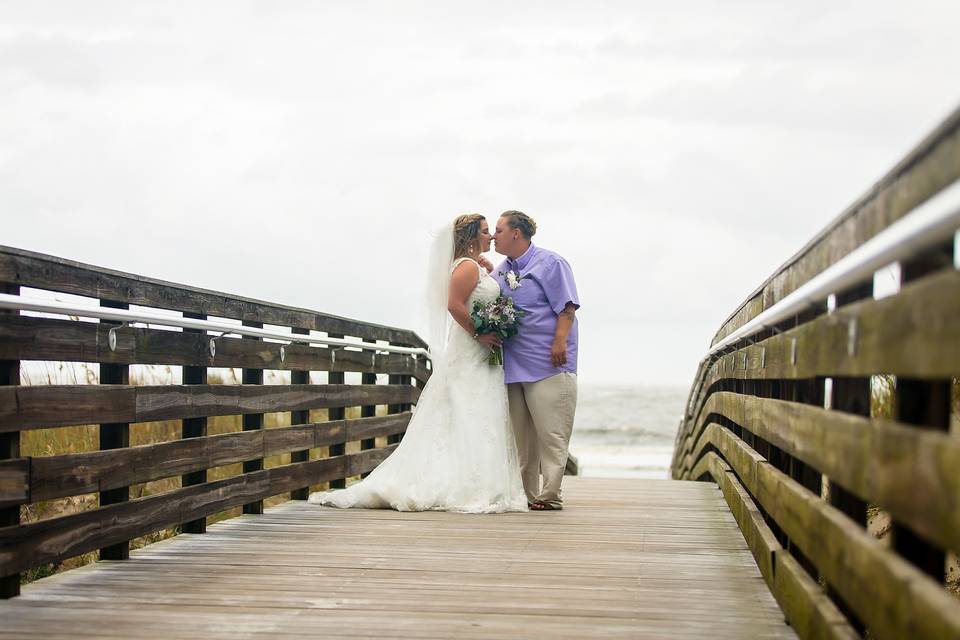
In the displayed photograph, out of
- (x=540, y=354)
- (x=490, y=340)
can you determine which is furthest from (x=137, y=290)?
(x=540, y=354)

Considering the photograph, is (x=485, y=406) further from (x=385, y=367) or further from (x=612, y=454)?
(x=612, y=454)

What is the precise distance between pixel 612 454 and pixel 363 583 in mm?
33138

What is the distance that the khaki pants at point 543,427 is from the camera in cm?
749

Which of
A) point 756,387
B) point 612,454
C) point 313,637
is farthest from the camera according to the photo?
point 612,454

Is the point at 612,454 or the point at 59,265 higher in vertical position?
the point at 59,265

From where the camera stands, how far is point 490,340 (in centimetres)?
754

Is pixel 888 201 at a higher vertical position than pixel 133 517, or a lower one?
higher

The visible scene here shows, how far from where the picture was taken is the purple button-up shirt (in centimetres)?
759

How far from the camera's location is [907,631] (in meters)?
2.02

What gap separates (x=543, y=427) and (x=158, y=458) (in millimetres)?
3054

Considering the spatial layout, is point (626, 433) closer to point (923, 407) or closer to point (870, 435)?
point (870, 435)

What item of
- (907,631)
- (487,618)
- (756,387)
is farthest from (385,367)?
(907,631)

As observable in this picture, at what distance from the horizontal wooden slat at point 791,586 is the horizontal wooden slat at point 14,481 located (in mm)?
2630

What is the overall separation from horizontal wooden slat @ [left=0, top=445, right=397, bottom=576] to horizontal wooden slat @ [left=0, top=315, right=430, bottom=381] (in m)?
0.62
